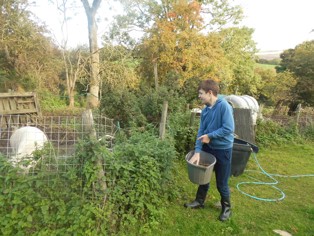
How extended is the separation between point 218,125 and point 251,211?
4.87ft

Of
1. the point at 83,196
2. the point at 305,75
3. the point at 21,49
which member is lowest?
the point at 83,196

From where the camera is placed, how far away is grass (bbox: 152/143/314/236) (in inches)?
108

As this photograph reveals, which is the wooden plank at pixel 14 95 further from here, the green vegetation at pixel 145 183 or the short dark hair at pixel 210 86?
the short dark hair at pixel 210 86

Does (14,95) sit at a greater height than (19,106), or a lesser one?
greater

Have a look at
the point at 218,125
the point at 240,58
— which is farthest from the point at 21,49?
the point at 240,58

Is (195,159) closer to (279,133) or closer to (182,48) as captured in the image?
(279,133)

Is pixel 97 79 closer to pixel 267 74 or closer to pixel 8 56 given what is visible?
pixel 8 56

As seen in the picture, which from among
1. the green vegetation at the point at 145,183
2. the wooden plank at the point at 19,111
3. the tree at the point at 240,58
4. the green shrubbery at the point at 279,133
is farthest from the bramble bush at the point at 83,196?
the tree at the point at 240,58

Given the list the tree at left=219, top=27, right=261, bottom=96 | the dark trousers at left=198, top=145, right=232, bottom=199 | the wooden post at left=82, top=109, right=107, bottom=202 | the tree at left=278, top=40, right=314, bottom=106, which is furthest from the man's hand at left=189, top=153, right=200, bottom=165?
the tree at left=219, top=27, right=261, bottom=96

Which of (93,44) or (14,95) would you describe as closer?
(14,95)

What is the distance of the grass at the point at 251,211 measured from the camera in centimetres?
275

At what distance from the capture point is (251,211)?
10.5ft

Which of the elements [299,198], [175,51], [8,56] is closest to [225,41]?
[175,51]

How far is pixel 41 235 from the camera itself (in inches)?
90.1
